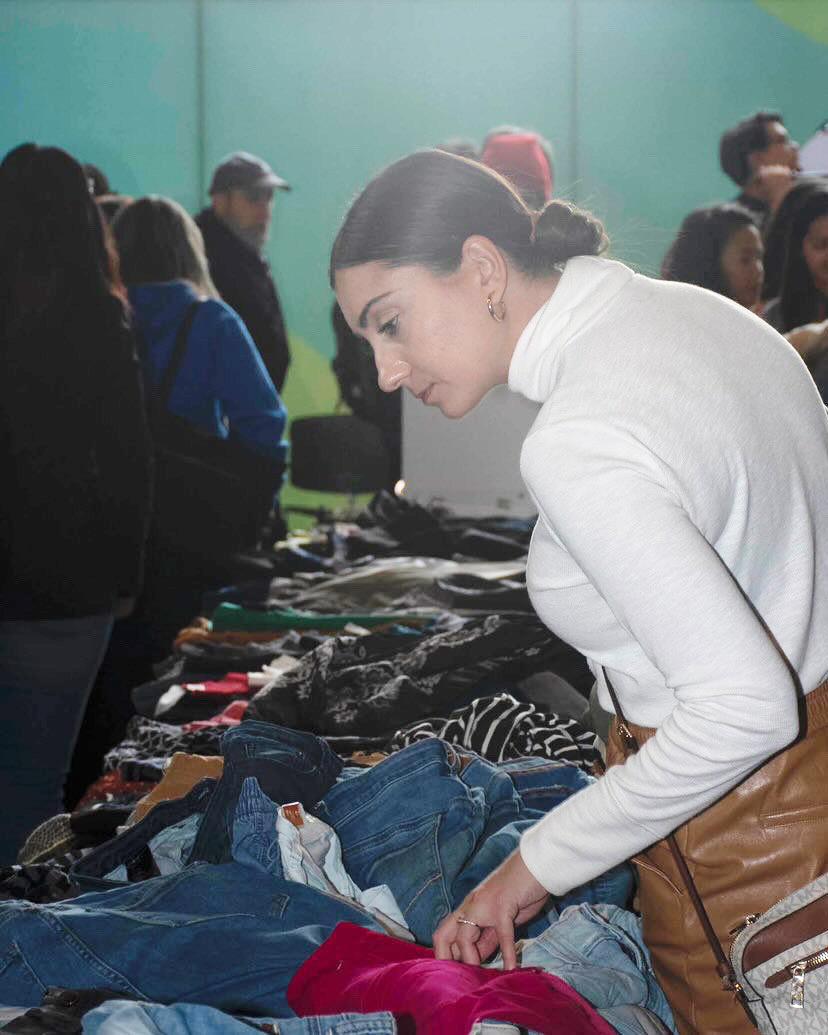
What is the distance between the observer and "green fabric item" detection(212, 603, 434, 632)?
107 inches

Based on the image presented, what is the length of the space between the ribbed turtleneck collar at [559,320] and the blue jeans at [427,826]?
0.49m

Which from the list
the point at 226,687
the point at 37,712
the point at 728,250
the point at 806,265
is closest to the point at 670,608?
the point at 226,687

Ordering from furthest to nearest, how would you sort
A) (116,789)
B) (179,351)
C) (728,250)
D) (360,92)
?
(360,92)
(728,250)
(179,351)
(116,789)

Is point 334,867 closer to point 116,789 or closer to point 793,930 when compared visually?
point 793,930

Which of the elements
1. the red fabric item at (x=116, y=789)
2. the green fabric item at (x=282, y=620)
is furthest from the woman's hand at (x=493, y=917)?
the green fabric item at (x=282, y=620)

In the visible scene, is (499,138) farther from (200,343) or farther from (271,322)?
(271,322)

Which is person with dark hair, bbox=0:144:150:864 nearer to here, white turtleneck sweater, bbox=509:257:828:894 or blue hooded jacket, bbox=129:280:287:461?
blue hooded jacket, bbox=129:280:287:461

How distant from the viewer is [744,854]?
3.53 ft

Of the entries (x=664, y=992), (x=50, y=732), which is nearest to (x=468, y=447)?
(x=50, y=732)

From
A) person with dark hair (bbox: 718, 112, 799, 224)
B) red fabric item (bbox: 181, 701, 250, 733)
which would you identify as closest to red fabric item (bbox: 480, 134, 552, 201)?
person with dark hair (bbox: 718, 112, 799, 224)

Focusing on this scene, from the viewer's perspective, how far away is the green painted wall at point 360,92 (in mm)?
6758

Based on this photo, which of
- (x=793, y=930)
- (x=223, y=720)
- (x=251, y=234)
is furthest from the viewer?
(x=251, y=234)

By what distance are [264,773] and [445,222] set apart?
0.61 metres

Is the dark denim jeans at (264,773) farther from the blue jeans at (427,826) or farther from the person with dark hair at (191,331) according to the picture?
the person with dark hair at (191,331)
